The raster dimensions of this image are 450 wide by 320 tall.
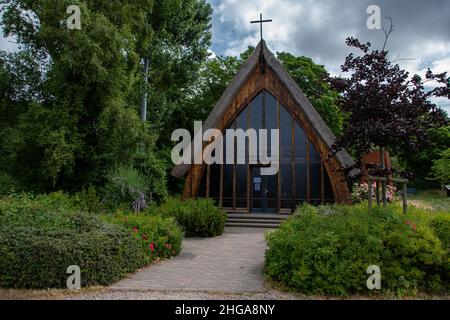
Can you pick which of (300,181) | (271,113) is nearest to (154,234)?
(300,181)

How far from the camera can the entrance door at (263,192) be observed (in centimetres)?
1583

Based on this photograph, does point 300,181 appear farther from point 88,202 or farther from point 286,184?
point 88,202

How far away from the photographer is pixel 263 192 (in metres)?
15.9

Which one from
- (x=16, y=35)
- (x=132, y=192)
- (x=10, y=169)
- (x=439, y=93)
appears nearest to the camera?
A: (x=439, y=93)

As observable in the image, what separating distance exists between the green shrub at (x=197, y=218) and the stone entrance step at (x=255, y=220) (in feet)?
7.93

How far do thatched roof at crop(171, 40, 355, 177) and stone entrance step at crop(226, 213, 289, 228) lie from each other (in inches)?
107

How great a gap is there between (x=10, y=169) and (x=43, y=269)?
399 inches

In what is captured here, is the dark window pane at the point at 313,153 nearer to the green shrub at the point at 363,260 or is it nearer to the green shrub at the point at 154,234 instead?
the green shrub at the point at 154,234

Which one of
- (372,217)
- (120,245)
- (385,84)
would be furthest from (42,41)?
(372,217)

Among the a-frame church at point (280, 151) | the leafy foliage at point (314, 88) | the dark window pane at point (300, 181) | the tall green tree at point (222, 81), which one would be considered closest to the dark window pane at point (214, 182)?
the a-frame church at point (280, 151)

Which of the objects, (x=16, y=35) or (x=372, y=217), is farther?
(x=16, y=35)

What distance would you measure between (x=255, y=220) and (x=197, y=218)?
11.7 ft
